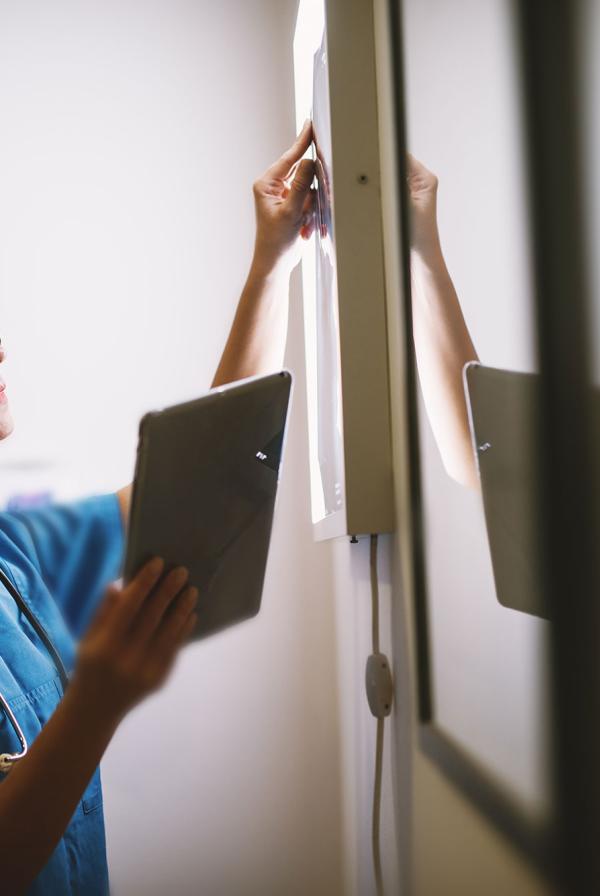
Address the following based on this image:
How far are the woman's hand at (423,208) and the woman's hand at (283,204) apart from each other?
1.09ft

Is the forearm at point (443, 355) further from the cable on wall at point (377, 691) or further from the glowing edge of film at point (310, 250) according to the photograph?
the glowing edge of film at point (310, 250)

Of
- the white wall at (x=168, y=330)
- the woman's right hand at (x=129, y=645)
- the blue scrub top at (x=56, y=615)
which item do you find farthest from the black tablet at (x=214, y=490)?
the white wall at (x=168, y=330)

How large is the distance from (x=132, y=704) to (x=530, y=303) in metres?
0.38

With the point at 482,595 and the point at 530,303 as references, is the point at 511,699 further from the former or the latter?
the point at 530,303

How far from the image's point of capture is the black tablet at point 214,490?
21.2 inches

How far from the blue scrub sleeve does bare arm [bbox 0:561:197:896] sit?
496mm

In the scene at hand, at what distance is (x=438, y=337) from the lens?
536 mm

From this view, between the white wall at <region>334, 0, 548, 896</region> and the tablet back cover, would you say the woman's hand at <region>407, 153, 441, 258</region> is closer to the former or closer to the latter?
the white wall at <region>334, 0, 548, 896</region>

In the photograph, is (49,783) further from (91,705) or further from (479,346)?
(479,346)

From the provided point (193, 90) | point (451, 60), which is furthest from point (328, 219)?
point (193, 90)

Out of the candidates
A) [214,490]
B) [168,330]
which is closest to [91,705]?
[214,490]

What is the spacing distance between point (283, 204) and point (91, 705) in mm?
623

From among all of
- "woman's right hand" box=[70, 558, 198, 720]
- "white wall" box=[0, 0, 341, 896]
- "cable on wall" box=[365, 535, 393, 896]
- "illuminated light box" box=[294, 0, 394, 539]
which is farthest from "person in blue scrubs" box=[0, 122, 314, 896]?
"white wall" box=[0, 0, 341, 896]

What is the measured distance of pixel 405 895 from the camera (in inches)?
30.6
